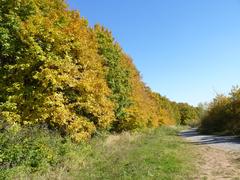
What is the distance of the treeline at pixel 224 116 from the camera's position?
46.7 meters

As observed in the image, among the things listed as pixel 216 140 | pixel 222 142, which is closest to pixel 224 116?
pixel 216 140

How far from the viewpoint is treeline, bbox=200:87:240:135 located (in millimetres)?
46719

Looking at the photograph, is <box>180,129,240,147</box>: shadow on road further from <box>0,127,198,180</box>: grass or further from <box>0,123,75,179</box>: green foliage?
<box>0,123,75,179</box>: green foliage

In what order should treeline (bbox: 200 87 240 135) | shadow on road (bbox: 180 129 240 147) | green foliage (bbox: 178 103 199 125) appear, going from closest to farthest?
1. shadow on road (bbox: 180 129 240 147)
2. treeline (bbox: 200 87 240 135)
3. green foliage (bbox: 178 103 199 125)

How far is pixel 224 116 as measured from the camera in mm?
52344

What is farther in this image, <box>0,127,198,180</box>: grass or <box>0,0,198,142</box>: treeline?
<box>0,0,198,142</box>: treeline

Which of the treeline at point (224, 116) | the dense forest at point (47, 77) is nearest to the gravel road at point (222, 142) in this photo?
the treeline at point (224, 116)

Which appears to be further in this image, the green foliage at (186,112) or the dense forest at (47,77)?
the green foliage at (186,112)

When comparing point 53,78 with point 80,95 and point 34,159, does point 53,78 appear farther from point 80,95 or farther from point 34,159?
point 34,159

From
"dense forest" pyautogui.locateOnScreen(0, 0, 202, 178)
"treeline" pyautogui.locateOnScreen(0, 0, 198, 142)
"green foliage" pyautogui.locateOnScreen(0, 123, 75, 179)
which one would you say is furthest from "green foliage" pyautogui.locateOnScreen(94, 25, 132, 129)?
"green foliage" pyautogui.locateOnScreen(0, 123, 75, 179)

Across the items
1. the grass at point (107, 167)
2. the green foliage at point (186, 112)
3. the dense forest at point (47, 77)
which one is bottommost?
the grass at point (107, 167)

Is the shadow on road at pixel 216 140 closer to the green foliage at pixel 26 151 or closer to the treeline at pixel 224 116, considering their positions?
the treeline at pixel 224 116

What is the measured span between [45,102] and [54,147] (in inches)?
104

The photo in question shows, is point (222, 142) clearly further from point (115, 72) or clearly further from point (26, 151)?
point (26, 151)
